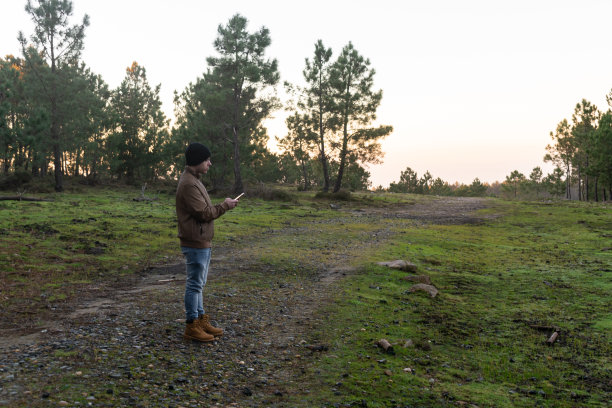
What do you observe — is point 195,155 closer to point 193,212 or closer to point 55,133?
point 193,212

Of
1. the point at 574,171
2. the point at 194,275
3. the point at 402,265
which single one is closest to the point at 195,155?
the point at 194,275

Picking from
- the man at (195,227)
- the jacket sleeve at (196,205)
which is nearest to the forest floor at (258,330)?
the man at (195,227)

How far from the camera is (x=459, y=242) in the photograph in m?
20.4

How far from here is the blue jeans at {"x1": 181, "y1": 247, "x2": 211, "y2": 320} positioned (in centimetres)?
699

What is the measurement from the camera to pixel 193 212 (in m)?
6.82

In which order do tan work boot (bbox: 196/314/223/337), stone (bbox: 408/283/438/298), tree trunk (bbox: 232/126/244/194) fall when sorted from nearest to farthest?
1. tan work boot (bbox: 196/314/223/337)
2. stone (bbox: 408/283/438/298)
3. tree trunk (bbox: 232/126/244/194)

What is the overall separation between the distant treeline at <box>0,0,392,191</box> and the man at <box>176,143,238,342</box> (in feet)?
91.6

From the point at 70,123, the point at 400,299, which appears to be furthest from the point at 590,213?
the point at 70,123

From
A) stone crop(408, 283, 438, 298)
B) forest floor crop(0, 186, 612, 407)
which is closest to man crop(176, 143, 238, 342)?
forest floor crop(0, 186, 612, 407)

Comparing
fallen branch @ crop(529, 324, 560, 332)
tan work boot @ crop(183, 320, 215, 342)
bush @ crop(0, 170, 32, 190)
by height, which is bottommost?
fallen branch @ crop(529, 324, 560, 332)

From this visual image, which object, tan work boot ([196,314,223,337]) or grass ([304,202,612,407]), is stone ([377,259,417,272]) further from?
→ tan work boot ([196,314,223,337])

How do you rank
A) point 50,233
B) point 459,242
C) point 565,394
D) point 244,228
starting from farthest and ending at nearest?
point 244,228, point 459,242, point 50,233, point 565,394

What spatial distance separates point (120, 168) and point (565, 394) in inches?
2231

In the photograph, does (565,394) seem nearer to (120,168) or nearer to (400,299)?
(400,299)
